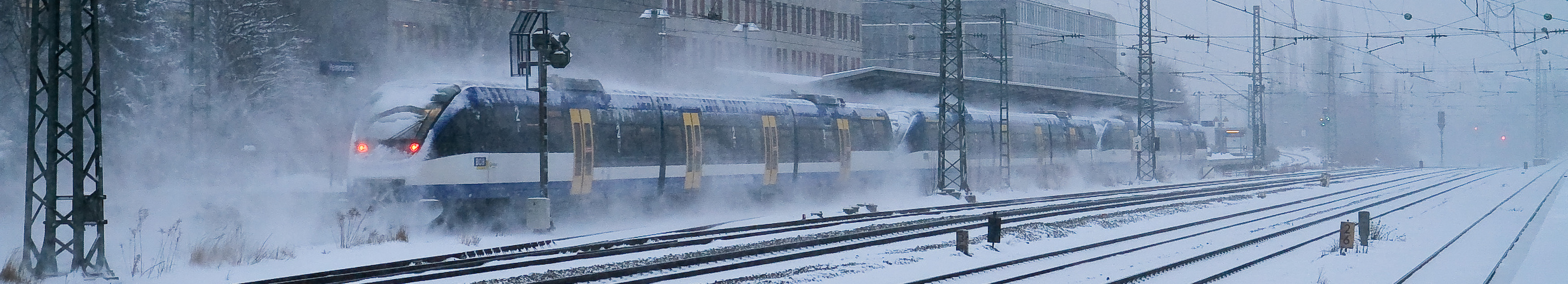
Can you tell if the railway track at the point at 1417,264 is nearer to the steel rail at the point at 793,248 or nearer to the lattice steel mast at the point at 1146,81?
the steel rail at the point at 793,248

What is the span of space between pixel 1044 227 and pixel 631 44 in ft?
117

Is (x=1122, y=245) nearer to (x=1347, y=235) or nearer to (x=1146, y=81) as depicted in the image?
(x=1347, y=235)

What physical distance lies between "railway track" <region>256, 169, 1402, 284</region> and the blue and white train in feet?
7.87

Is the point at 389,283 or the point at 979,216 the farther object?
the point at 979,216

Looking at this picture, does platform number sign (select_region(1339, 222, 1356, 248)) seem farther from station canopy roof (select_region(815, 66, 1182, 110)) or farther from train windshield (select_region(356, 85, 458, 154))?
station canopy roof (select_region(815, 66, 1182, 110))

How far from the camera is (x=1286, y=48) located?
11375 centimetres

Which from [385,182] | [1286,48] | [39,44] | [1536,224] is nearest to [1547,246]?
[1536,224]

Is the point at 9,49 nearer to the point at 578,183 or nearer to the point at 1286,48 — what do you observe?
the point at 578,183

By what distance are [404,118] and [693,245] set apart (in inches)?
194

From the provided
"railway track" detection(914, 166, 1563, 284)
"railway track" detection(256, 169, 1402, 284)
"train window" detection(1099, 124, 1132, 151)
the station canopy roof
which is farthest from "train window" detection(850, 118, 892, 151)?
"train window" detection(1099, 124, 1132, 151)

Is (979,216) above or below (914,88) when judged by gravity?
below

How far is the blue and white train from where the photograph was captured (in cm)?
1895

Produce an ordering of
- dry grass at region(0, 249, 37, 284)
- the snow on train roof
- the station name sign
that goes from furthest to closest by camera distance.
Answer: the station name sign
the snow on train roof
dry grass at region(0, 249, 37, 284)

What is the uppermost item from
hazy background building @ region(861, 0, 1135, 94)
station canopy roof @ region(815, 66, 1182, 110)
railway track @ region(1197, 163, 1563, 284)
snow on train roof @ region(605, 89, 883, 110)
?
hazy background building @ region(861, 0, 1135, 94)
